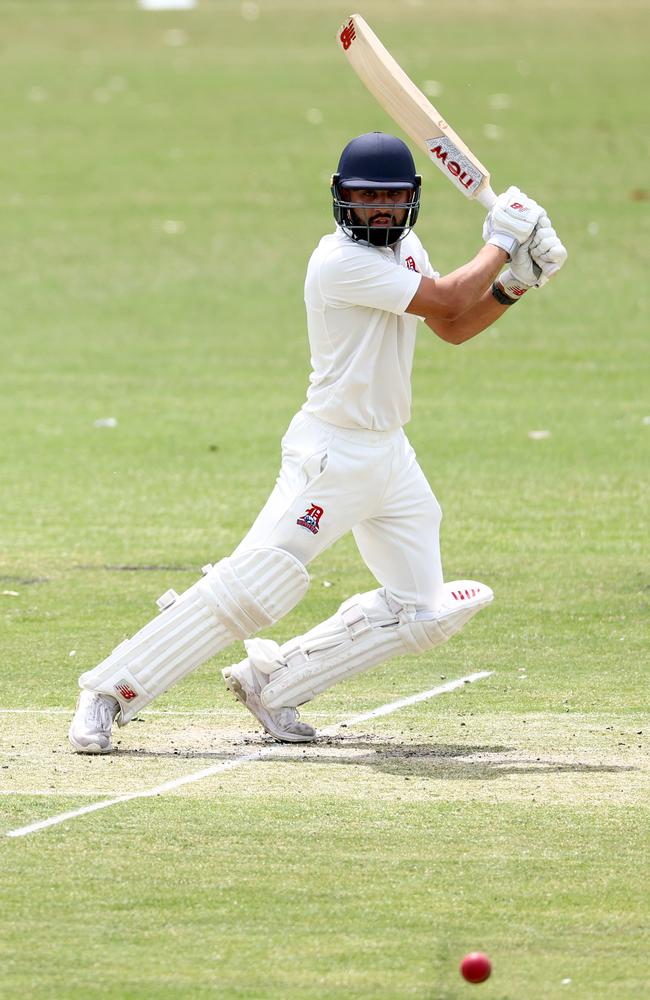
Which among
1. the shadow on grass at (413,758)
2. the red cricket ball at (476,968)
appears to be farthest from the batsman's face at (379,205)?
the red cricket ball at (476,968)

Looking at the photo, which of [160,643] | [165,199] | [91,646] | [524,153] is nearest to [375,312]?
[160,643]

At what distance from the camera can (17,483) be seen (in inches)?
475

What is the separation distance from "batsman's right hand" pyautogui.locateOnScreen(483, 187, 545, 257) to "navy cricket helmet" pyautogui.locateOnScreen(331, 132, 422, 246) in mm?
267

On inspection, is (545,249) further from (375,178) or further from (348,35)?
(348,35)

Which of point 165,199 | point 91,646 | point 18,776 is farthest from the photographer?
point 165,199

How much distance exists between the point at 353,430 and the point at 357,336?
32 centimetres

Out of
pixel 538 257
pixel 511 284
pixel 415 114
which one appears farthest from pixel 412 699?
pixel 415 114

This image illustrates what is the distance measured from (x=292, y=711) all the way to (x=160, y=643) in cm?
58

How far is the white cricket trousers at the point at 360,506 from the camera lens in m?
6.57

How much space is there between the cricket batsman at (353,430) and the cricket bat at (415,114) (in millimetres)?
467

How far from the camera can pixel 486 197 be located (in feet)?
23.1

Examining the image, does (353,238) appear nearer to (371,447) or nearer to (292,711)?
(371,447)

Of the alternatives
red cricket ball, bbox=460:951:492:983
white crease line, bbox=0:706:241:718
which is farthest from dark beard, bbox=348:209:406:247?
red cricket ball, bbox=460:951:492:983

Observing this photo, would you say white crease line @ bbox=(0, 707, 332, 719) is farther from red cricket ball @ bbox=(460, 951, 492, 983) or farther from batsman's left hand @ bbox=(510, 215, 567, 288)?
red cricket ball @ bbox=(460, 951, 492, 983)
